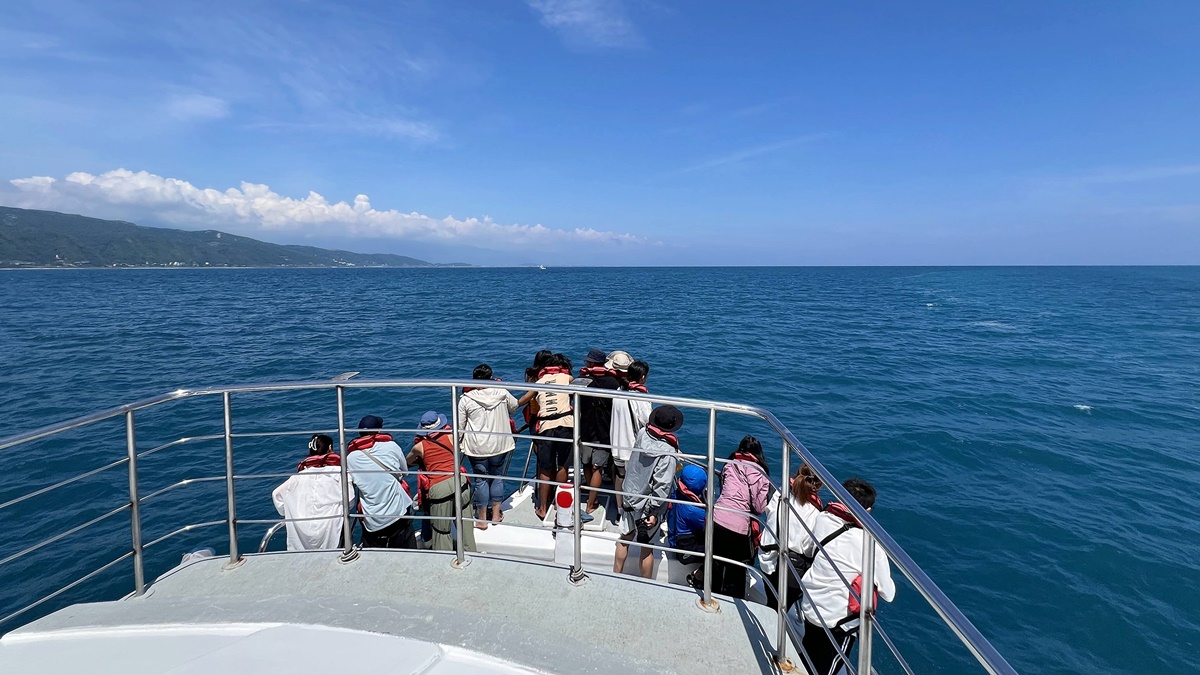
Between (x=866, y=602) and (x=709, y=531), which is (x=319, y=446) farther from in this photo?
(x=866, y=602)

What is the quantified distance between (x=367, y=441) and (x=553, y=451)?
2.30m

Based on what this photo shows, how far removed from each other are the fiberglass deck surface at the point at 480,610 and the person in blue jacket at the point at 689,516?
796mm

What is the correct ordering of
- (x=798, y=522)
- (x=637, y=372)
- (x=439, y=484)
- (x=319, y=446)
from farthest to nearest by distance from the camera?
1. (x=637, y=372)
2. (x=439, y=484)
3. (x=319, y=446)
4. (x=798, y=522)

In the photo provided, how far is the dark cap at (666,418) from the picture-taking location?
444cm

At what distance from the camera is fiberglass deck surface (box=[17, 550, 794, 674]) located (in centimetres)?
240

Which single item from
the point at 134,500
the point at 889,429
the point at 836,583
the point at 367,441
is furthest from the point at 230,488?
the point at 889,429

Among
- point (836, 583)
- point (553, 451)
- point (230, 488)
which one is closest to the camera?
point (836, 583)

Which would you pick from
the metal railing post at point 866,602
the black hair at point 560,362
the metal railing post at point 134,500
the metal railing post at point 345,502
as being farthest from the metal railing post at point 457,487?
the black hair at point 560,362

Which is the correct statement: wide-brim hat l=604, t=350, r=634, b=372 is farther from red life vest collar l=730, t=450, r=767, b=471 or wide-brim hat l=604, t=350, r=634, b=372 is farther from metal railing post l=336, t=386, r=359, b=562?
metal railing post l=336, t=386, r=359, b=562

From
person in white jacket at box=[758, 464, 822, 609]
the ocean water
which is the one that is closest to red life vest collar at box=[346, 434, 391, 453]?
person in white jacket at box=[758, 464, 822, 609]

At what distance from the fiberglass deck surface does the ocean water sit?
4.36 metres

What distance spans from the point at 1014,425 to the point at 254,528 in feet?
57.6

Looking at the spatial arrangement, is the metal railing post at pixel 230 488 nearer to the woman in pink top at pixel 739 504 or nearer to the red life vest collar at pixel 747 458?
the woman in pink top at pixel 739 504

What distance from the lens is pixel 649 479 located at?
4.72 m
